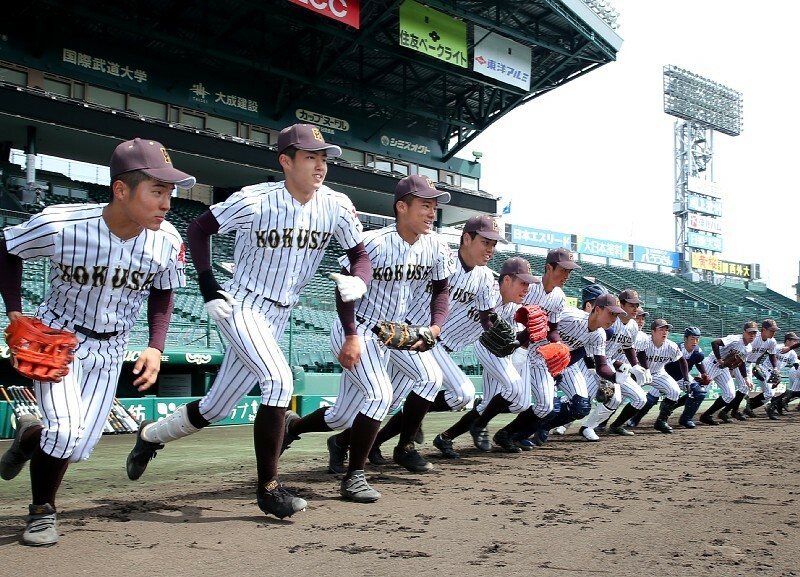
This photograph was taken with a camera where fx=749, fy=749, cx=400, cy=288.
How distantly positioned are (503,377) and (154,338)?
423 centimetres

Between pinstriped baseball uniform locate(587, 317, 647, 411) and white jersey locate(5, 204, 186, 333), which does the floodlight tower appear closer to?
pinstriped baseball uniform locate(587, 317, 647, 411)

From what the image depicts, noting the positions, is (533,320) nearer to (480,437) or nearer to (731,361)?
(480,437)

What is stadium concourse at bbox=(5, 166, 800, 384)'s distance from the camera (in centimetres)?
1270

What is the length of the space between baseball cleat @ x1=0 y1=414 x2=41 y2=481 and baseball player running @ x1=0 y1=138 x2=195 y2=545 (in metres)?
0.04

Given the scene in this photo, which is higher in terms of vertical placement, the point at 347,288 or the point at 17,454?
the point at 347,288

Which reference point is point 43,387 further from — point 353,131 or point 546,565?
point 353,131

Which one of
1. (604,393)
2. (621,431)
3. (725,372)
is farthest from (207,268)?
(725,372)

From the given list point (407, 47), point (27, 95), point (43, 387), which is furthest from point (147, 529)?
point (407, 47)

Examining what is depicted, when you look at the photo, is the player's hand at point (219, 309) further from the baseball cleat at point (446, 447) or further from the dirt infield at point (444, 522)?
the baseball cleat at point (446, 447)

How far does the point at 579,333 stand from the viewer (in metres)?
8.85

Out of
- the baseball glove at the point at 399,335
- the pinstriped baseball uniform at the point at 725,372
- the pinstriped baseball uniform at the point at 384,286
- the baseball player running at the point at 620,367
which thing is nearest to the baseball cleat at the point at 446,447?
the pinstriped baseball uniform at the point at 384,286

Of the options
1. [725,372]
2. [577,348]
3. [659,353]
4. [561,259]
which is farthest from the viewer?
[725,372]

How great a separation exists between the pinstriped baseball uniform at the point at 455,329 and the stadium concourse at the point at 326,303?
5.84 meters

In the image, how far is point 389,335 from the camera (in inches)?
198
